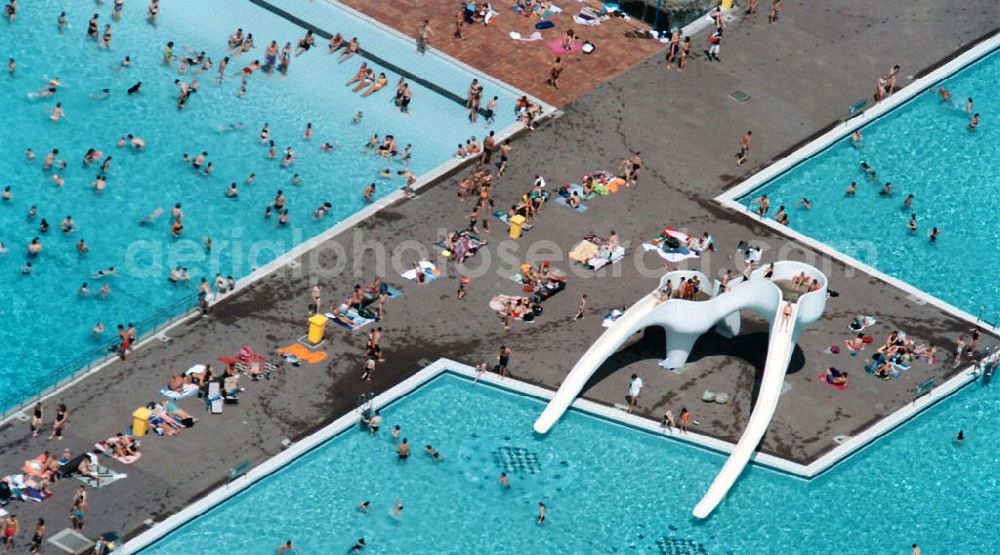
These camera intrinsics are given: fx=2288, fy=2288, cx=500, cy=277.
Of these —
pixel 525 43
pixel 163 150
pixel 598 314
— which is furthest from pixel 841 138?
pixel 163 150

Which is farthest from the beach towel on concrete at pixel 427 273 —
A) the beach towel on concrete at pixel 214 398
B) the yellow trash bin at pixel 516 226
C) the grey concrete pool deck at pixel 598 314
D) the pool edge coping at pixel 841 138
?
the pool edge coping at pixel 841 138

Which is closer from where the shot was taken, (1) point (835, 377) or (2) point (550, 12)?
(1) point (835, 377)

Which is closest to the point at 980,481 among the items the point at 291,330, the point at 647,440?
the point at 647,440

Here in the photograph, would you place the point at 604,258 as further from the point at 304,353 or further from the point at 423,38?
the point at 423,38

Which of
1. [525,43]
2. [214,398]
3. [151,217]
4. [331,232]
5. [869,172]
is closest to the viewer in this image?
[214,398]

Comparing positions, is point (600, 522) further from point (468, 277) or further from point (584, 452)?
point (468, 277)

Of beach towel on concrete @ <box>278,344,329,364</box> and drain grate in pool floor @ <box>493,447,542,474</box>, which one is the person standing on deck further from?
drain grate in pool floor @ <box>493,447,542,474</box>
